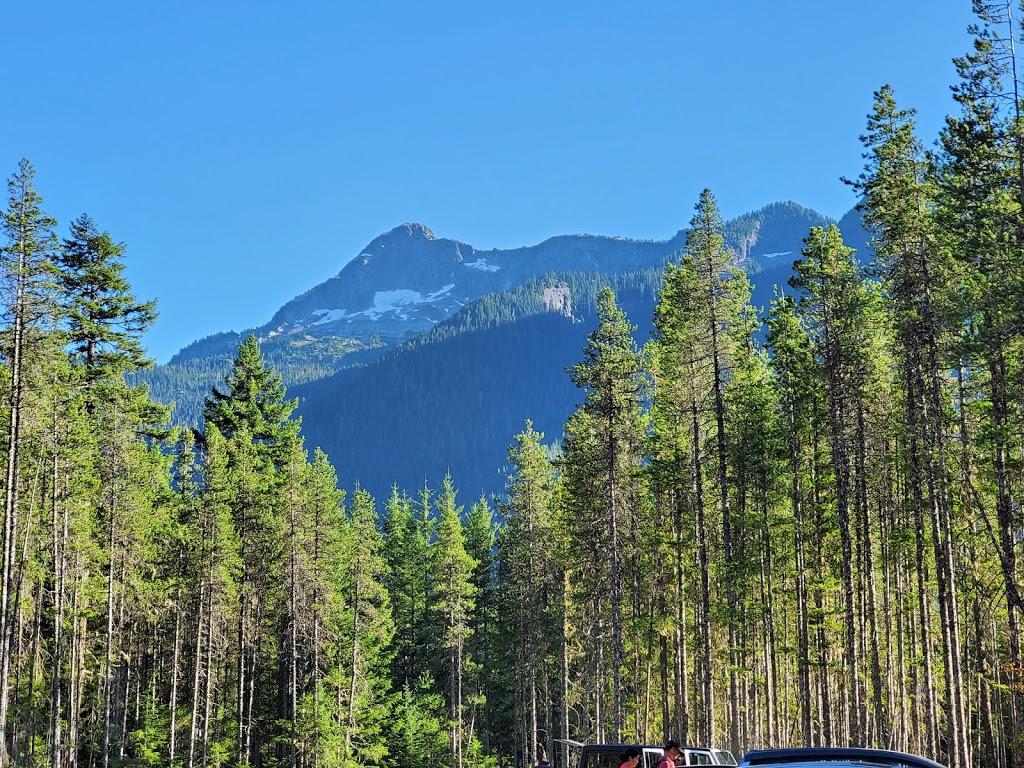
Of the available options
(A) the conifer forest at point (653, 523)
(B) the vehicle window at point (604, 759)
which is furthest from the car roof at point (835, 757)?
(A) the conifer forest at point (653, 523)

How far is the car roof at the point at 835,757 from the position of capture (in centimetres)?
611

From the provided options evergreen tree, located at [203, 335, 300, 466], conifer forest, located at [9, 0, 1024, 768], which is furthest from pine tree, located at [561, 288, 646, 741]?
evergreen tree, located at [203, 335, 300, 466]

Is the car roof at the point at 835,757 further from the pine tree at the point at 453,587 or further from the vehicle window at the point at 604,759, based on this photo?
the pine tree at the point at 453,587

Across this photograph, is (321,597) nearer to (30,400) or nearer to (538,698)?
(30,400)

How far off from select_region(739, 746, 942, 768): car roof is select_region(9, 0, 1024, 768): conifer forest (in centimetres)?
1679

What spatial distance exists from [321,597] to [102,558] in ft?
43.1

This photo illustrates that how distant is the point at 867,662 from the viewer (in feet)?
119

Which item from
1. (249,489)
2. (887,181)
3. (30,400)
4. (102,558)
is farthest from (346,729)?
(887,181)

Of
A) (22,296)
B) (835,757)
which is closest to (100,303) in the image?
(22,296)

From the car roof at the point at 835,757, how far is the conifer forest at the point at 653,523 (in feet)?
55.1

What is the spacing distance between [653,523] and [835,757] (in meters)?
37.8

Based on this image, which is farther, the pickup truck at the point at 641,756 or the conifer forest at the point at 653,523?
the conifer forest at the point at 653,523

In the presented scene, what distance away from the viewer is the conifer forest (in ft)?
86.9

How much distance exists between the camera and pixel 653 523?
4366cm
